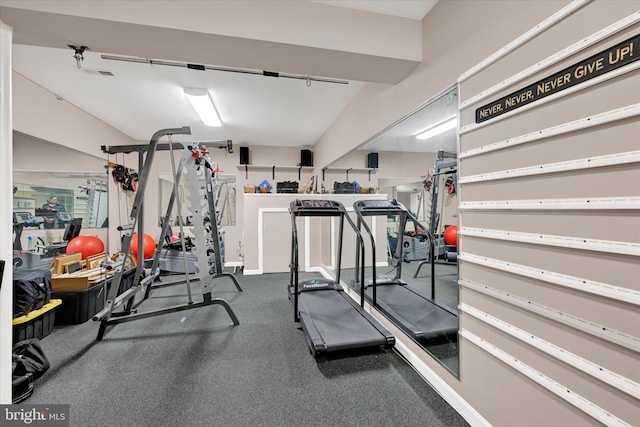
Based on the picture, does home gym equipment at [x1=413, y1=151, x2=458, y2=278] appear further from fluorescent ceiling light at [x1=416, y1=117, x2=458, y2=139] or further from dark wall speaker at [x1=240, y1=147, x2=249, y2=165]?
dark wall speaker at [x1=240, y1=147, x2=249, y2=165]

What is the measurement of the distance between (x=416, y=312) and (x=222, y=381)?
6.01 ft

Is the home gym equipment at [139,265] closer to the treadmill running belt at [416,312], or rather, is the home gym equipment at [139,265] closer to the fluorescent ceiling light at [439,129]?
the treadmill running belt at [416,312]

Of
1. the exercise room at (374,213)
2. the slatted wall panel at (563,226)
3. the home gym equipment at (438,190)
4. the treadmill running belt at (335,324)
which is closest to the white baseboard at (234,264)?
the exercise room at (374,213)

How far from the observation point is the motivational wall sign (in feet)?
2.93

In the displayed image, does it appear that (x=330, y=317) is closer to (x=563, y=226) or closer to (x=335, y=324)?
(x=335, y=324)

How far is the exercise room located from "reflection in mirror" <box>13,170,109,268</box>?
29mm

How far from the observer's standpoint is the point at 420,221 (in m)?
2.44

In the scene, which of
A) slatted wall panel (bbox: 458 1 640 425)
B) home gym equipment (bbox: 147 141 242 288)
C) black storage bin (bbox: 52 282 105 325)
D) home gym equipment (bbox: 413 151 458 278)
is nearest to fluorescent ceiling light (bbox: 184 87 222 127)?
home gym equipment (bbox: 147 141 242 288)

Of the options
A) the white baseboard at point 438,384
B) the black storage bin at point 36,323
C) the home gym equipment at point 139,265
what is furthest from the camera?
the home gym equipment at point 139,265

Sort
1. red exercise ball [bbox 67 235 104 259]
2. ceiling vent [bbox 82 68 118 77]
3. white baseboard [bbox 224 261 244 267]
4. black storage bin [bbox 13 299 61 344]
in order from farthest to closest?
white baseboard [bbox 224 261 244 267], red exercise ball [bbox 67 235 104 259], ceiling vent [bbox 82 68 118 77], black storage bin [bbox 13 299 61 344]

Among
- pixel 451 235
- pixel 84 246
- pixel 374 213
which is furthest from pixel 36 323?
pixel 451 235

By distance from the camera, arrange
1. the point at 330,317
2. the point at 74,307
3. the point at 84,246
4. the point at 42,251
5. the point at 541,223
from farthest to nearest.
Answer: the point at 84,246 < the point at 42,251 < the point at 74,307 < the point at 330,317 < the point at 541,223

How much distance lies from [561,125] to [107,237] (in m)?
6.21

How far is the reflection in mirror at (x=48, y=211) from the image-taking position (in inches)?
115
